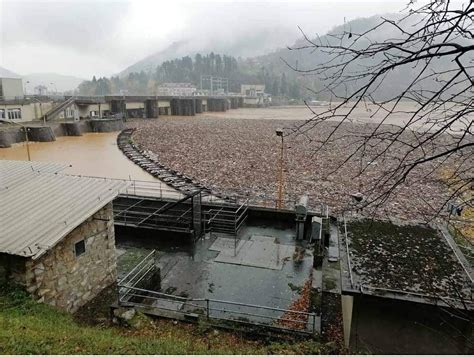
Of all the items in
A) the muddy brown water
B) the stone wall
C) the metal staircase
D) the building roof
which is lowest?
the muddy brown water

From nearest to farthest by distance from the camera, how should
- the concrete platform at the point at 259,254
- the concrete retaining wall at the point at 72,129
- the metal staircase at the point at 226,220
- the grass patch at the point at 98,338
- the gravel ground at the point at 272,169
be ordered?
the grass patch at the point at 98,338, the concrete platform at the point at 259,254, the metal staircase at the point at 226,220, the gravel ground at the point at 272,169, the concrete retaining wall at the point at 72,129

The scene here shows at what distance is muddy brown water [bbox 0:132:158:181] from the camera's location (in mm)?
30962

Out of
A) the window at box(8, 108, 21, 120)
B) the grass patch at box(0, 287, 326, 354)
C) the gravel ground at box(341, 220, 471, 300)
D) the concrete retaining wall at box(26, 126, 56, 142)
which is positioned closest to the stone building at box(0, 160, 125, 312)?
the grass patch at box(0, 287, 326, 354)

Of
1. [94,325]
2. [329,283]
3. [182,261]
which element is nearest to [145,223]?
[182,261]

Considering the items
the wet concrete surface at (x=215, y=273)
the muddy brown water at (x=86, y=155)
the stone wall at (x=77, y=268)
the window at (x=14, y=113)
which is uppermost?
the window at (x=14, y=113)

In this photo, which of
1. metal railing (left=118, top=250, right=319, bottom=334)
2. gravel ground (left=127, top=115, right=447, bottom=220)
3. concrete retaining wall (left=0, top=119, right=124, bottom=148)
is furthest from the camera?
concrete retaining wall (left=0, top=119, right=124, bottom=148)

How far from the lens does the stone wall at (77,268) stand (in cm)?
729

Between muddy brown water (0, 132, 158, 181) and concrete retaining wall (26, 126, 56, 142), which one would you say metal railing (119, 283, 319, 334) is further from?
concrete retaining wall (26, 126, 56, 142)

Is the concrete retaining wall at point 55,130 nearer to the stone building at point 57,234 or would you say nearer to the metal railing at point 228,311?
the stone building at point 57,234

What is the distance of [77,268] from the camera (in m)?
8.29

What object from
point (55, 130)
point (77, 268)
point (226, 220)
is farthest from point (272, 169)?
point (55, 130)

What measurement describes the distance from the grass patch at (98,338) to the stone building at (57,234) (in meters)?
0.50

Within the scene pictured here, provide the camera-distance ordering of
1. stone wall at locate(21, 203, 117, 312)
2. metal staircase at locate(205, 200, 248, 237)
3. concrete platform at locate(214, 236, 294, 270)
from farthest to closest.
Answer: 1. metal staircase at locate(205, 200, 248, 237)
2. concrete platform at locate(214, 236, 294, 270)
3. stone wall at locate(21, 203, 117, 312)

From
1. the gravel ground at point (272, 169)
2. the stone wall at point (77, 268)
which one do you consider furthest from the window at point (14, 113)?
the stone wall at point (77, 268)
